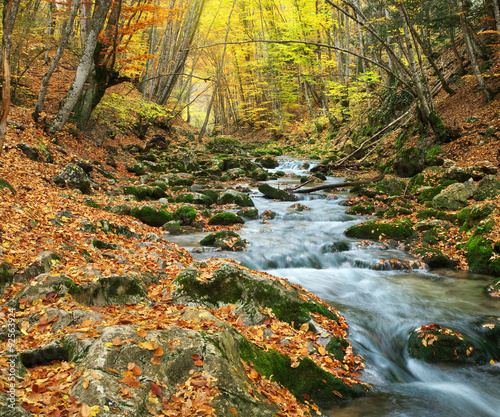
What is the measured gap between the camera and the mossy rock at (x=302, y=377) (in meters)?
3.58

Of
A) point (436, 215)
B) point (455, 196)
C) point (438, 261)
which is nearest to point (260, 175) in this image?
point (436, 215)

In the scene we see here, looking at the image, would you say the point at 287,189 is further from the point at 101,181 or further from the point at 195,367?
the point at 195,367

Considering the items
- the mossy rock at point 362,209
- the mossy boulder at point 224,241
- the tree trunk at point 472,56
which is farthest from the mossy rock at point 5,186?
the tree trunk at point 472,56

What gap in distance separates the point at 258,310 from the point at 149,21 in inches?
483

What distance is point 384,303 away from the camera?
6.93 m

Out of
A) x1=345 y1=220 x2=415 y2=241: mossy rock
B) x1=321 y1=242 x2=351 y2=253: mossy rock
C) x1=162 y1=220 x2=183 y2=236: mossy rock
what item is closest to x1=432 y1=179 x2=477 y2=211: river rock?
x1=345 y1=220 x2=415 y2=241: mossy rock

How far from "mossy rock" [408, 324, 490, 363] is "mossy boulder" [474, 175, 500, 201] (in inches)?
233

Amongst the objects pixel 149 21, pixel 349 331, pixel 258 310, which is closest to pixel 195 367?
pixel 258 310

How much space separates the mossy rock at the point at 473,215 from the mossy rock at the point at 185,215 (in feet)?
27.7

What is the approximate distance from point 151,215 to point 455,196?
990cm

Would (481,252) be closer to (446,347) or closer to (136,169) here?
(446,347)

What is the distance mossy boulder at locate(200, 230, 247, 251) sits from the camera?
9.38 m

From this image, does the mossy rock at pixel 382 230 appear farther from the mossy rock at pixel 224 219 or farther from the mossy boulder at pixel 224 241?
the mossy rock at pixel 224 219

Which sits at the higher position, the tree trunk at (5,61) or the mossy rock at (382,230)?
the tree trunk at (5,61)
